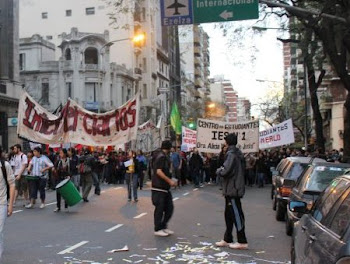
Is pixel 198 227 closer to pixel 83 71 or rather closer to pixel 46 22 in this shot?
pixel 83 71

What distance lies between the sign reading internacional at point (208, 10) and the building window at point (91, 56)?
160ft

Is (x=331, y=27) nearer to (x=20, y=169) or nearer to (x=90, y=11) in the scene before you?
(x=20, y=169)

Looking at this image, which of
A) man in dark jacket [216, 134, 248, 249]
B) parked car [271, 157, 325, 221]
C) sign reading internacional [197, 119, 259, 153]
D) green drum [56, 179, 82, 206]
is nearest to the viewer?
man in dark jacket [216, 134, 248, 249]

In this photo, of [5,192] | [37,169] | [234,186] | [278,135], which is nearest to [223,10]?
[234,186]

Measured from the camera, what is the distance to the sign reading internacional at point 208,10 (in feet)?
41.2

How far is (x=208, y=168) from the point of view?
29.3 m

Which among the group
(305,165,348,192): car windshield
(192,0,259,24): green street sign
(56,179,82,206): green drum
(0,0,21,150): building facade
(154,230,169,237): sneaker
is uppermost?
(0,0,21,150): building facade

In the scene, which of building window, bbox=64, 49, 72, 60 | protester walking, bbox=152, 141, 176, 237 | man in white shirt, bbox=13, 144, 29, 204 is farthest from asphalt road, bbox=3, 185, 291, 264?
building window, bbox=64, 49, 72, 60

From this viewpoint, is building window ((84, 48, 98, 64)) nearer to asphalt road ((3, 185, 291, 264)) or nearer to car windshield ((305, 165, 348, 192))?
asphalt road ((3, 185, 291, 264))

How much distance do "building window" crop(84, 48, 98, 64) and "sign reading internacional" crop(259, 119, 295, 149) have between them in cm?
3546

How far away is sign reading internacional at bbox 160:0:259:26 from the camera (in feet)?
41.2

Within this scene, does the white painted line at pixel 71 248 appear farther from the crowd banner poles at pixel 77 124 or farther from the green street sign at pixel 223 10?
the crowd banner poles at pixel 77 124

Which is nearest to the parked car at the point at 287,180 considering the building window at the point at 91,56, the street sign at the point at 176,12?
the street sign at the point at 176,12

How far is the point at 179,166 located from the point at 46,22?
4870 cm
